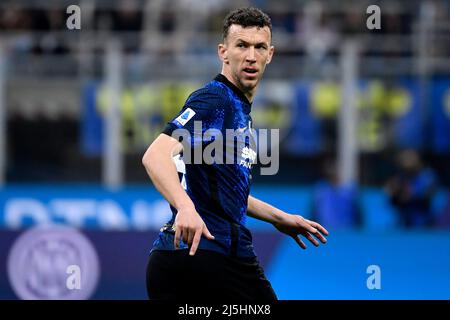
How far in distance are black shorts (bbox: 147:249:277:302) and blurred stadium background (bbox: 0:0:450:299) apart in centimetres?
572

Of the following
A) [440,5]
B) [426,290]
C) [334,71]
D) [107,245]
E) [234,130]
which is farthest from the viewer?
[440,5]

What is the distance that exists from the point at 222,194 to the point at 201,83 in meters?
7.58

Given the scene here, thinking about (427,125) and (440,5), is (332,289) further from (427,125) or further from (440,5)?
(440,5)

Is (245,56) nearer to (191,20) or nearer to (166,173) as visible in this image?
(166,173)

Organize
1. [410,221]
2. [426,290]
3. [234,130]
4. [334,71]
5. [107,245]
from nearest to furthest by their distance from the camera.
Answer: [234,130] < [426,290] < [107,245] < [410,221] < [334,71]

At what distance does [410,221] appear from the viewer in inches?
449

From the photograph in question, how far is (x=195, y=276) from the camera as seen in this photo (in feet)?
15.4

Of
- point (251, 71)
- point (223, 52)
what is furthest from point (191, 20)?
point (251, 71)

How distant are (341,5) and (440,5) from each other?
1352 millimetres

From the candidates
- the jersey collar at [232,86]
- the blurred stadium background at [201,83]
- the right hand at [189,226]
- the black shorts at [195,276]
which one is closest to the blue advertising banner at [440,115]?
the blurred stadium background at [201,83]

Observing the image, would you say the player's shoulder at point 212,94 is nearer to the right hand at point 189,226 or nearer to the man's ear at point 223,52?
the man's ear at point 223,52

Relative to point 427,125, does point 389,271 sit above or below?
below

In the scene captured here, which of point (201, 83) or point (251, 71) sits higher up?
point (251, 71)
